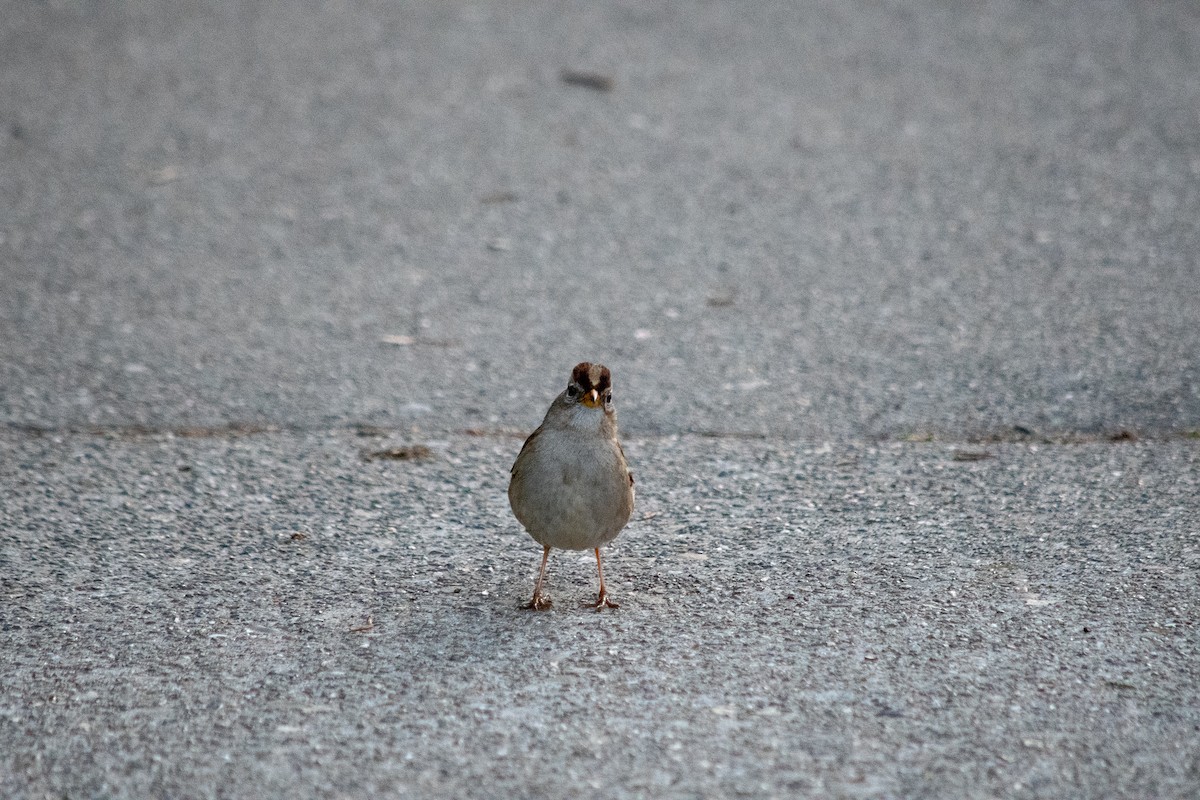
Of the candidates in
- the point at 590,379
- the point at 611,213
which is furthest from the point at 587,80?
the point at 590,379

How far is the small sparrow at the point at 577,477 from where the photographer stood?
4.18m

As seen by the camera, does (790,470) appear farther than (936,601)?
Yes

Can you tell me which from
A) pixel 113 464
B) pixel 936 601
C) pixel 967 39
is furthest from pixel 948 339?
pixel 967 39

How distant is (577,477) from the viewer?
4.20 m

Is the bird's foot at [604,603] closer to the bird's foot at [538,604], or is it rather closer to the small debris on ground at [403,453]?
the bird's foot at [538,604]

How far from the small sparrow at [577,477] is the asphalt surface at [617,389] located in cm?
29

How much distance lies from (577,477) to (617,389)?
1797mm

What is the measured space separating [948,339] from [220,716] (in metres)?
4.05

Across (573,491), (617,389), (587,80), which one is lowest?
(617,389)

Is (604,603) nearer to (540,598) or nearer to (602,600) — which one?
(602,600)

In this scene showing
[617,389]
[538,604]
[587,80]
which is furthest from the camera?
[587,80]

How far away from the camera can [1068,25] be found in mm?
10523

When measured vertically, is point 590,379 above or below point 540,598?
above

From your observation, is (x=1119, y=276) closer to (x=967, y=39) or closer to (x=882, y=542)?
(x=882, y=542)
